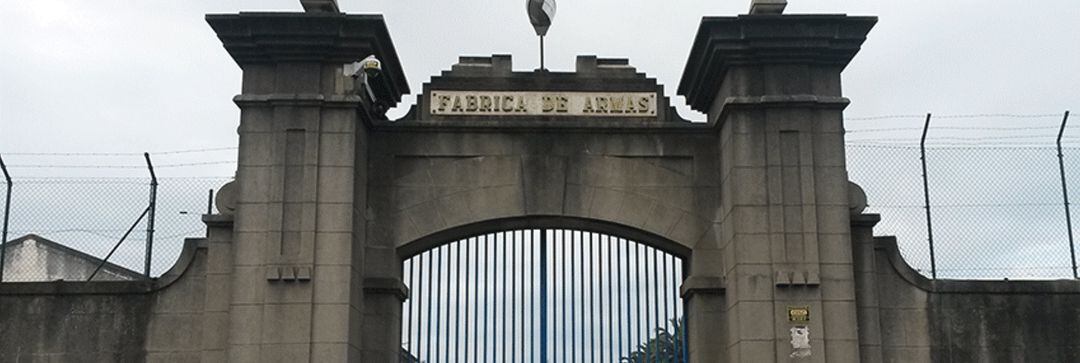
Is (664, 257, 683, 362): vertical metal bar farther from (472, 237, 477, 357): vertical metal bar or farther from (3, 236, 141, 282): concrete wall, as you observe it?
(3, 236, 141, 282): concrete wall

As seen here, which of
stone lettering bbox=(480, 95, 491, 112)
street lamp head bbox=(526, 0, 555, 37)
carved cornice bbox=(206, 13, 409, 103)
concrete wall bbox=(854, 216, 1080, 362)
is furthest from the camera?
street lamp head bbox=(526, 0, 555, 37)

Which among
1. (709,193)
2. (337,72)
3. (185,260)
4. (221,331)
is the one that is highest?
(337,72)

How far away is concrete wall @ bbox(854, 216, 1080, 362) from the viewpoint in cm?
1311

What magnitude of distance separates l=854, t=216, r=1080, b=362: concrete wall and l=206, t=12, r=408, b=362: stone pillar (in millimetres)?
5810

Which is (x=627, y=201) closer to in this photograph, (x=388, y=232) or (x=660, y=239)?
(x=660, y=239)

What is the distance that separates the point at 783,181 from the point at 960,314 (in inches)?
104

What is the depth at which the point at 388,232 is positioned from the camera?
44.4 ft

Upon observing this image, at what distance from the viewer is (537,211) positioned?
44.4ft

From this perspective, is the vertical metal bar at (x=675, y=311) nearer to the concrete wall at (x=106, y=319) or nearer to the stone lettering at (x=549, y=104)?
the stone lettering at (x=549, y=104)

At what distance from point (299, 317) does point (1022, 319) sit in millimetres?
8343

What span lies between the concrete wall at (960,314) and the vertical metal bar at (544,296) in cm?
368

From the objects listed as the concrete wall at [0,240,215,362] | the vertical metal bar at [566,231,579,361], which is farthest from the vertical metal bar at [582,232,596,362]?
the concrete wall at [0,240,215,362]

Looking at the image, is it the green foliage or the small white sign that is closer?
the green foliage

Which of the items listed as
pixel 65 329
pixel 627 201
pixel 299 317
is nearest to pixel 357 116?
pixel 299 317
